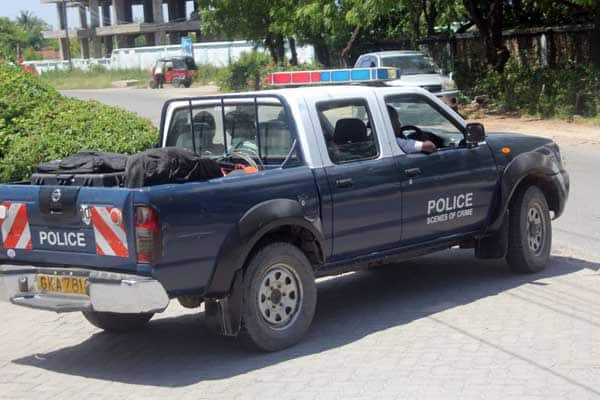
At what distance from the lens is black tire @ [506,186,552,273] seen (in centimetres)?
849

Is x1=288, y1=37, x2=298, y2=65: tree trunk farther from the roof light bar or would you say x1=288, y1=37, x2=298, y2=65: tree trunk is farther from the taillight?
the taillight

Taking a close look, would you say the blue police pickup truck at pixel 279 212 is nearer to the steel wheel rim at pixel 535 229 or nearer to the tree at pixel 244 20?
the steel wheel rim at pixel 535 229

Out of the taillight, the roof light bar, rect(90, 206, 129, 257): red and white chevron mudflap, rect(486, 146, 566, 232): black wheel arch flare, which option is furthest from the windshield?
the taillight

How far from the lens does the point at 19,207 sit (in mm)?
6641

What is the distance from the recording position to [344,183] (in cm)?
713

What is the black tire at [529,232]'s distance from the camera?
8.49 metres

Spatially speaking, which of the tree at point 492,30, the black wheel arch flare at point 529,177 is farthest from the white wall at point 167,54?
the black wheel arch flare at point 529,177

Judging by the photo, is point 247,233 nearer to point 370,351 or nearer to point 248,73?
point 370,351

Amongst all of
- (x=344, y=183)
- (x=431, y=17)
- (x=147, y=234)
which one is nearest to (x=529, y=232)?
(x=344, y=183)

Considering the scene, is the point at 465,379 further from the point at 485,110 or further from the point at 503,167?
the point at 485,110

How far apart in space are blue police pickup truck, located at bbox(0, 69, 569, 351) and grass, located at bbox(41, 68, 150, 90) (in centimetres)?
5574

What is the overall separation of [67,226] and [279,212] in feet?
4.45

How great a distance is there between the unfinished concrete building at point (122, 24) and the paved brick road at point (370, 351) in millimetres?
81995

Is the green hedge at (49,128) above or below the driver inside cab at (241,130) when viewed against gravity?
below
